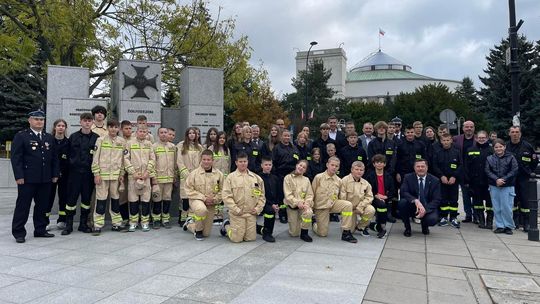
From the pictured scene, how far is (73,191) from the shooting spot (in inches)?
305

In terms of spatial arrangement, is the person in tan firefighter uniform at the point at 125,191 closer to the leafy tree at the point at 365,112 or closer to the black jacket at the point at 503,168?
the black jacket at the point at 503,168

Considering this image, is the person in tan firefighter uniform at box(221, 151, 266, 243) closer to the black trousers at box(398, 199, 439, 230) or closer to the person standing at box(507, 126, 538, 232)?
the black trousers at box(398, 199, 439, 230)

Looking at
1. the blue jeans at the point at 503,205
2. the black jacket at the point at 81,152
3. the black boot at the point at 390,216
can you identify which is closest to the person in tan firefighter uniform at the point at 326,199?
the black boot at the point at 390,216

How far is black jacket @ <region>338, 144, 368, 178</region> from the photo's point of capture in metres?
9.17

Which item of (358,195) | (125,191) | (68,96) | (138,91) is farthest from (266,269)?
(68,96)

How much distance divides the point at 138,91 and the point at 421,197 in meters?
7.12

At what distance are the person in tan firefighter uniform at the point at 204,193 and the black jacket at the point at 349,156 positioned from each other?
2.98m

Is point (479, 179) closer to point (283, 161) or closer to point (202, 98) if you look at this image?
point (283, 161)

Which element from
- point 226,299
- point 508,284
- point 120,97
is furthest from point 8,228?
point 508,284

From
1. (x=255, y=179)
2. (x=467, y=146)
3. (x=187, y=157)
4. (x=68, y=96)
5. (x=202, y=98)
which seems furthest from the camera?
(x=202, y=98)

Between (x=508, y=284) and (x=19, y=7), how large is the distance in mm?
14590

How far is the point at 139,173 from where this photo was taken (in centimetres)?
795

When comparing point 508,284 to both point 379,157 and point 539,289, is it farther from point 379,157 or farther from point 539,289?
point 379,157

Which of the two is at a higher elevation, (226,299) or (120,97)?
(120,97)
